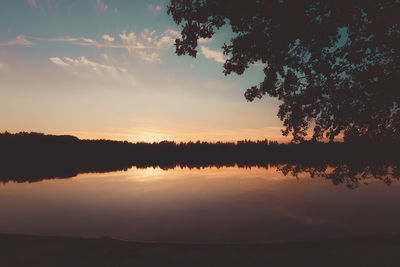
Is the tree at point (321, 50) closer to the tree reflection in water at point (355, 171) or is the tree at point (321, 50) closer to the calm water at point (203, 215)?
the tree reflection in water at point (355, 171)

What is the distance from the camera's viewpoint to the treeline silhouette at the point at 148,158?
12789 mm

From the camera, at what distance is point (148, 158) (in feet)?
508

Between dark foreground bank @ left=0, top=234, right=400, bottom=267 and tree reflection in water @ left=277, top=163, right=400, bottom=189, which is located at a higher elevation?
tree reflection in water @ left=277, top=163, right=400, bottom=189

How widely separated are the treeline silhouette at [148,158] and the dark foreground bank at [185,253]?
4509 millimetres

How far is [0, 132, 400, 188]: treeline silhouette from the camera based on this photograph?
12789 mm

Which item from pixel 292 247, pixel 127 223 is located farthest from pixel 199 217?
pixel 292 247

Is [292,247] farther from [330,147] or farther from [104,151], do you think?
[104,151]

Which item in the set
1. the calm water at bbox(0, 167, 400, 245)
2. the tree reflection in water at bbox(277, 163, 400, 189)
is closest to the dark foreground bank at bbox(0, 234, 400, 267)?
the tree reflection in water at bbox(277, 163, 400, 189)

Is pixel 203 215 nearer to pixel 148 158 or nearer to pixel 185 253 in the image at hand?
pixel 185 253

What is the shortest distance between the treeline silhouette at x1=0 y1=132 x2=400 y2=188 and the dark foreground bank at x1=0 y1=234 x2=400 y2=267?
178 inches

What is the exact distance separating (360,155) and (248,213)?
11185 mm

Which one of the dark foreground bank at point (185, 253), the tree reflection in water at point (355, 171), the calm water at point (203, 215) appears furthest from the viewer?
the calm water at point (203, 215)

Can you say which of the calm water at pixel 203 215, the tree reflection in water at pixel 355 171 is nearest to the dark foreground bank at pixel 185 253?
the tree reflection in water at pixel 355 171

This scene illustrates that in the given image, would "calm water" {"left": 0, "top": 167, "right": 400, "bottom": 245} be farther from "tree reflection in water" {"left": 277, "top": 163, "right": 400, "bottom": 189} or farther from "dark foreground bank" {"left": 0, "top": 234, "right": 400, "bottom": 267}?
"dark foreground bank" {"left": 0, "top": 234, "right": 400, "bottom": 267}
